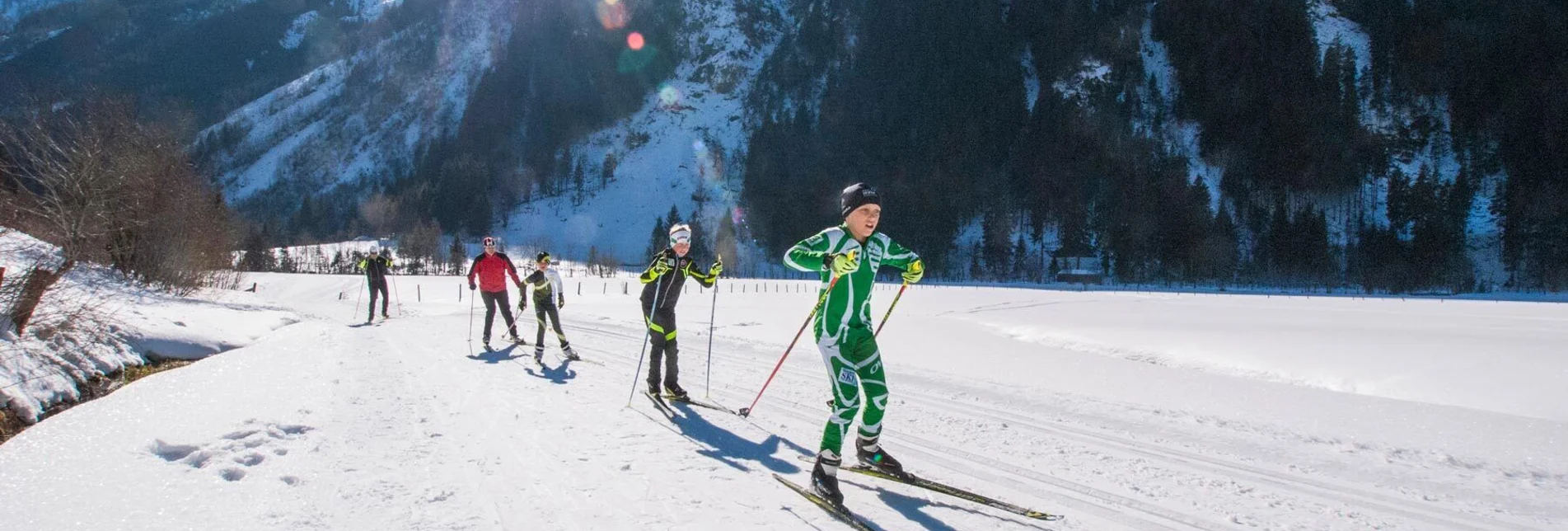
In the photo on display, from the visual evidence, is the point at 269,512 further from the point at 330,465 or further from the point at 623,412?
the point at 623,412

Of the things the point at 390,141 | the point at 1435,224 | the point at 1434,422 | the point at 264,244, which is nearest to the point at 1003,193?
the point at 1435,224

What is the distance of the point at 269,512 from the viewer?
3830 millimetres

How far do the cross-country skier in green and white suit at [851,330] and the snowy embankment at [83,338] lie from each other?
7.61 meters

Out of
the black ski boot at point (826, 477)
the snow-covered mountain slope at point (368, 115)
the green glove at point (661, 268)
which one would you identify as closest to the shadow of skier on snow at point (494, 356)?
the green glove at point (661, 268)

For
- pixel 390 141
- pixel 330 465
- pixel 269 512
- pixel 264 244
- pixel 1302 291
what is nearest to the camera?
pixel 269 512

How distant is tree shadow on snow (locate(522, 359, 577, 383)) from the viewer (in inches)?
365

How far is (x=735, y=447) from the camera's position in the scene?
583 centimetres

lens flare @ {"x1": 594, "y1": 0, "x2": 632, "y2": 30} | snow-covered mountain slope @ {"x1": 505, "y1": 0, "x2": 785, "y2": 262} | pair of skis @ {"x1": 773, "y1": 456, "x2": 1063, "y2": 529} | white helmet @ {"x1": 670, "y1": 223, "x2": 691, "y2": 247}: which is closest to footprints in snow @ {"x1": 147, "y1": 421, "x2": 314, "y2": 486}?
pair of skis @ {"x1": 773, "y1": 456, "x2": 1063, "y2": 529}

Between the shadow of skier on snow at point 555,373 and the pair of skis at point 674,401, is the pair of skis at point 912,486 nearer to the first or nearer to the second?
the pair of skis at point 674,401

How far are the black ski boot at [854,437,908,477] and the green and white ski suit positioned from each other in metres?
0.06

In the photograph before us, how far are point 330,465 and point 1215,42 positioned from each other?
434ft

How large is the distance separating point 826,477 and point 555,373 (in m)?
6.55

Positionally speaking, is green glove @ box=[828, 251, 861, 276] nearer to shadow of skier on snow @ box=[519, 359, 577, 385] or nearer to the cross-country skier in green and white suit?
the cross-country skier in green and white suit

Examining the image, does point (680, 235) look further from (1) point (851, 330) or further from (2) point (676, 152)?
(2) point (676, 152)
